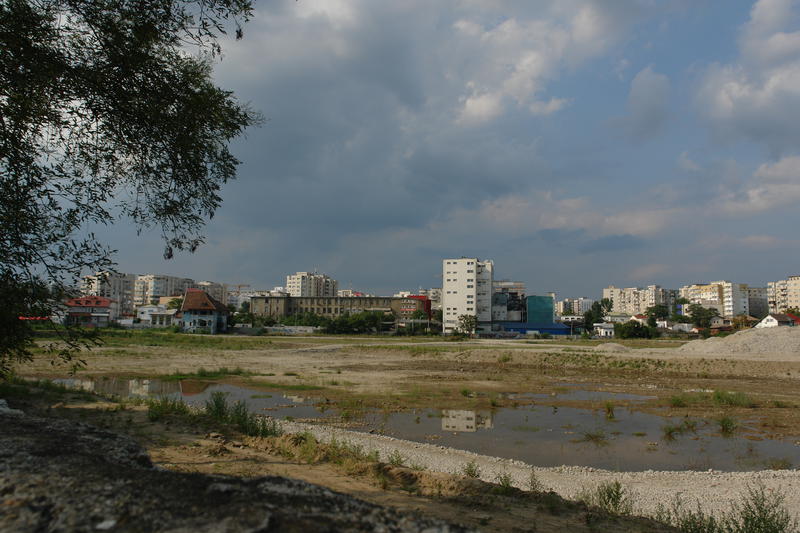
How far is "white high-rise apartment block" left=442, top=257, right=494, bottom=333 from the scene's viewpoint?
140m

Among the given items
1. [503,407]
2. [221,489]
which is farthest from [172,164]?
[503,407]

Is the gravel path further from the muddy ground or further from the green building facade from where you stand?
the green building facade

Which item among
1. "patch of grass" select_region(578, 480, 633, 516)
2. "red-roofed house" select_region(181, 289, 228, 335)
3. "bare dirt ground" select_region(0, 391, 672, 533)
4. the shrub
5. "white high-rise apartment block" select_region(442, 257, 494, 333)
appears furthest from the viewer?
"white high-rise apartment block" select_region(442, 257, 494, 333)

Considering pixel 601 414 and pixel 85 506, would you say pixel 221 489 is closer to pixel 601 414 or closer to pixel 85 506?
pixel 85 506

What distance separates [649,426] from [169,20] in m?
23.0

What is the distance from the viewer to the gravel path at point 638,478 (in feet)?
37.3

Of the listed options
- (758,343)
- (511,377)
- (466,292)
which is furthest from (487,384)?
(466,292)

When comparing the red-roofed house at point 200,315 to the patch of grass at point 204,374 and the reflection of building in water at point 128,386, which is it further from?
the reflection of building in water at point 128,386

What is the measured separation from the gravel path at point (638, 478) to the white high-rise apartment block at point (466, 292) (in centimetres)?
12252

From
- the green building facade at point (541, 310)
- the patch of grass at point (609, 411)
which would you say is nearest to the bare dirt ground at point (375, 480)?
the patch of grass at point (609, 411)

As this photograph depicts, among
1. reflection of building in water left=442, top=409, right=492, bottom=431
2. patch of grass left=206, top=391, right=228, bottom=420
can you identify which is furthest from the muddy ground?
patch of grass left=206, top=391, right=228, bottom=420

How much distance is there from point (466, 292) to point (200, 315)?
A: 71.8 meters

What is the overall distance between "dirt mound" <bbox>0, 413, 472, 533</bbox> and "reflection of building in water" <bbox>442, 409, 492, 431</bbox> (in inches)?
630

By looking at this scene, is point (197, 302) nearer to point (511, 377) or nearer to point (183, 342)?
point (183, 342)
